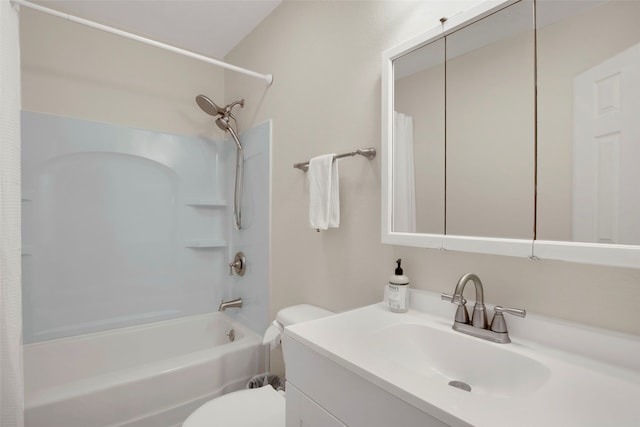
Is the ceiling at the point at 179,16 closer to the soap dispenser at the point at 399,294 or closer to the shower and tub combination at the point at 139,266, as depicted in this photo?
the shower and tub combination at the point at 139,266

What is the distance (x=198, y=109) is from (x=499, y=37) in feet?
7.06

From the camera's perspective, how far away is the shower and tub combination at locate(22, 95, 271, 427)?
1.62 meters

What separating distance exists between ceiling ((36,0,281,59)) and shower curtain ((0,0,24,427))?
36.6 inches

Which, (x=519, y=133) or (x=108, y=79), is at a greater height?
(x=108, y=79)

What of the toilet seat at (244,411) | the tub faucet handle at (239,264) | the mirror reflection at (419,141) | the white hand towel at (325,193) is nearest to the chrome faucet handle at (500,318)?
the mirror reflection at (419,141)

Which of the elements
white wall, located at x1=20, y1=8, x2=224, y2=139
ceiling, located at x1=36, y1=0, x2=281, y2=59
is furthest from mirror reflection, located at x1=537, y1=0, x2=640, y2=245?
white wall, located at x1=20, y1=8, x2=224, y2=139

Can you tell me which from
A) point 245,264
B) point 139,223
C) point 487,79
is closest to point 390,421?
point 487,79

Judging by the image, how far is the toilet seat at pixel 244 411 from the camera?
1.20 m

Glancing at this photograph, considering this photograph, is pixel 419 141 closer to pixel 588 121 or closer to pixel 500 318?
pixel 588 121

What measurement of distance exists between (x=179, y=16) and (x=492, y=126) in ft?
6.66

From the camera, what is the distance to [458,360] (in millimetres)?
872

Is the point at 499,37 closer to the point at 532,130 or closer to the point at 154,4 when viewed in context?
the point at 532,130

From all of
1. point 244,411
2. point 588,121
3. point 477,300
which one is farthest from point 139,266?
point 588,121

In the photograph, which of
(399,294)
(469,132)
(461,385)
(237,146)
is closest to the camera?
(461,385)
